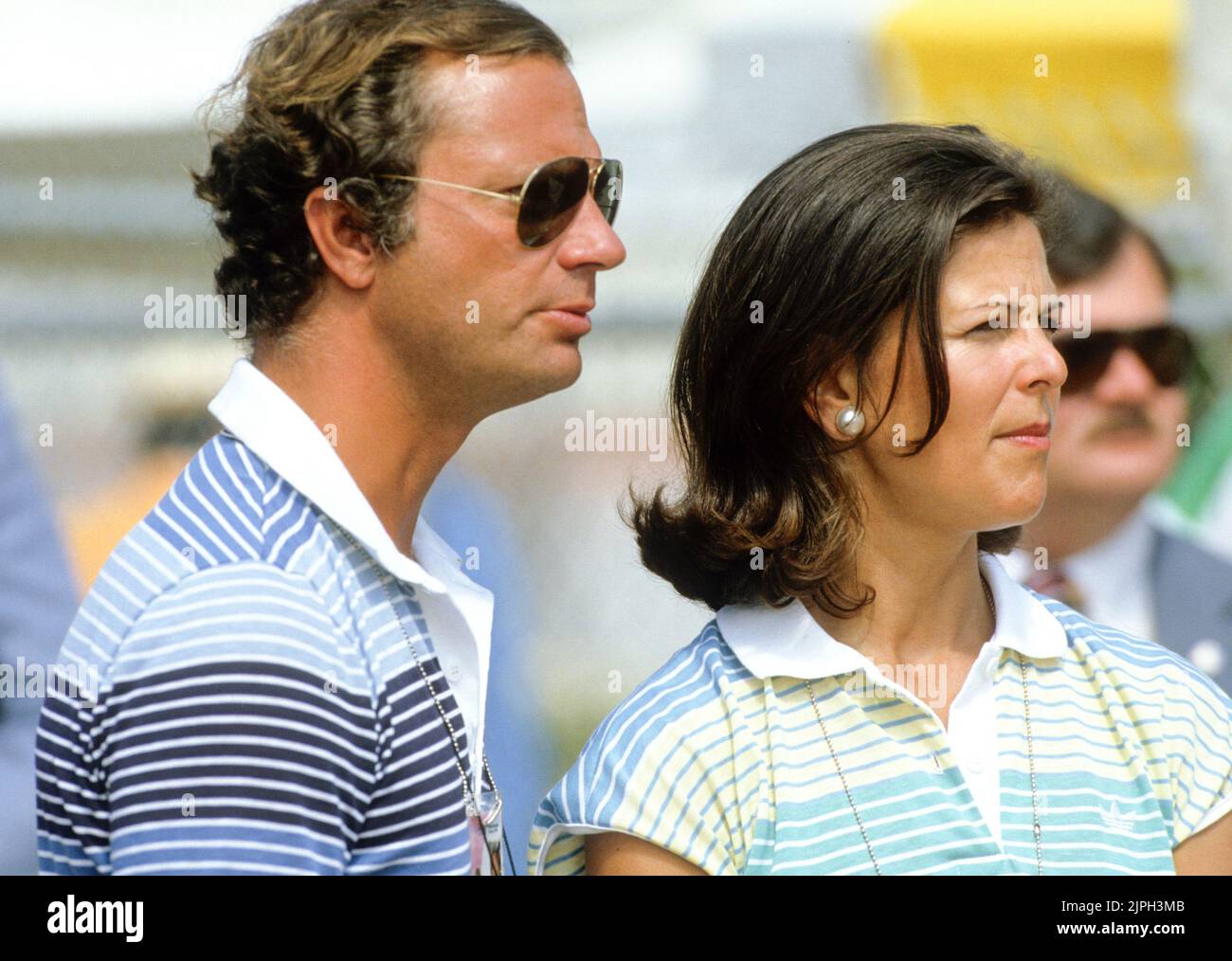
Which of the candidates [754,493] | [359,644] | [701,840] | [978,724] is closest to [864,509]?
[754,493]

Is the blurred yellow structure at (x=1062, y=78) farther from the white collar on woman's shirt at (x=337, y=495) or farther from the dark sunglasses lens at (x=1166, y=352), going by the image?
the white collar on woman's shirt at (x=337, y=495)

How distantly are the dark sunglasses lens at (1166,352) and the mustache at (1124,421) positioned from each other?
11 cm

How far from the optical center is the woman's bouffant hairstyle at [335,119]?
6.20 feet

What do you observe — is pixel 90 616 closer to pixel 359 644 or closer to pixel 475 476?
pixel 359 644

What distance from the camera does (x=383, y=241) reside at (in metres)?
1.88

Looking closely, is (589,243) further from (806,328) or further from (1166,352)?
(1166,352)

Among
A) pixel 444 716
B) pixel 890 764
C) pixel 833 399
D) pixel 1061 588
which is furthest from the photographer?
pixel 1061 588

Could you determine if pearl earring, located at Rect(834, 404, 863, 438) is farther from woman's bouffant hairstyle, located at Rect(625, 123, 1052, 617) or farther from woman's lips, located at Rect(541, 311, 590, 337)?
woman's lips, located at Rect(541, 311, 590, 337)

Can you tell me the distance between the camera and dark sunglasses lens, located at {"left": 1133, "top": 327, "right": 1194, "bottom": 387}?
3.63 m

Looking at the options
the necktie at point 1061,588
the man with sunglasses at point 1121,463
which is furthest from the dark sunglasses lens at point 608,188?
the necktie at point 1061,588

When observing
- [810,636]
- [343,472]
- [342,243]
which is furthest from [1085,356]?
[343,472]

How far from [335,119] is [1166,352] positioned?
8.32 ft

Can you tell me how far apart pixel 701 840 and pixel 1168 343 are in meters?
2.50

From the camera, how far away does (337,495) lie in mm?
1741
